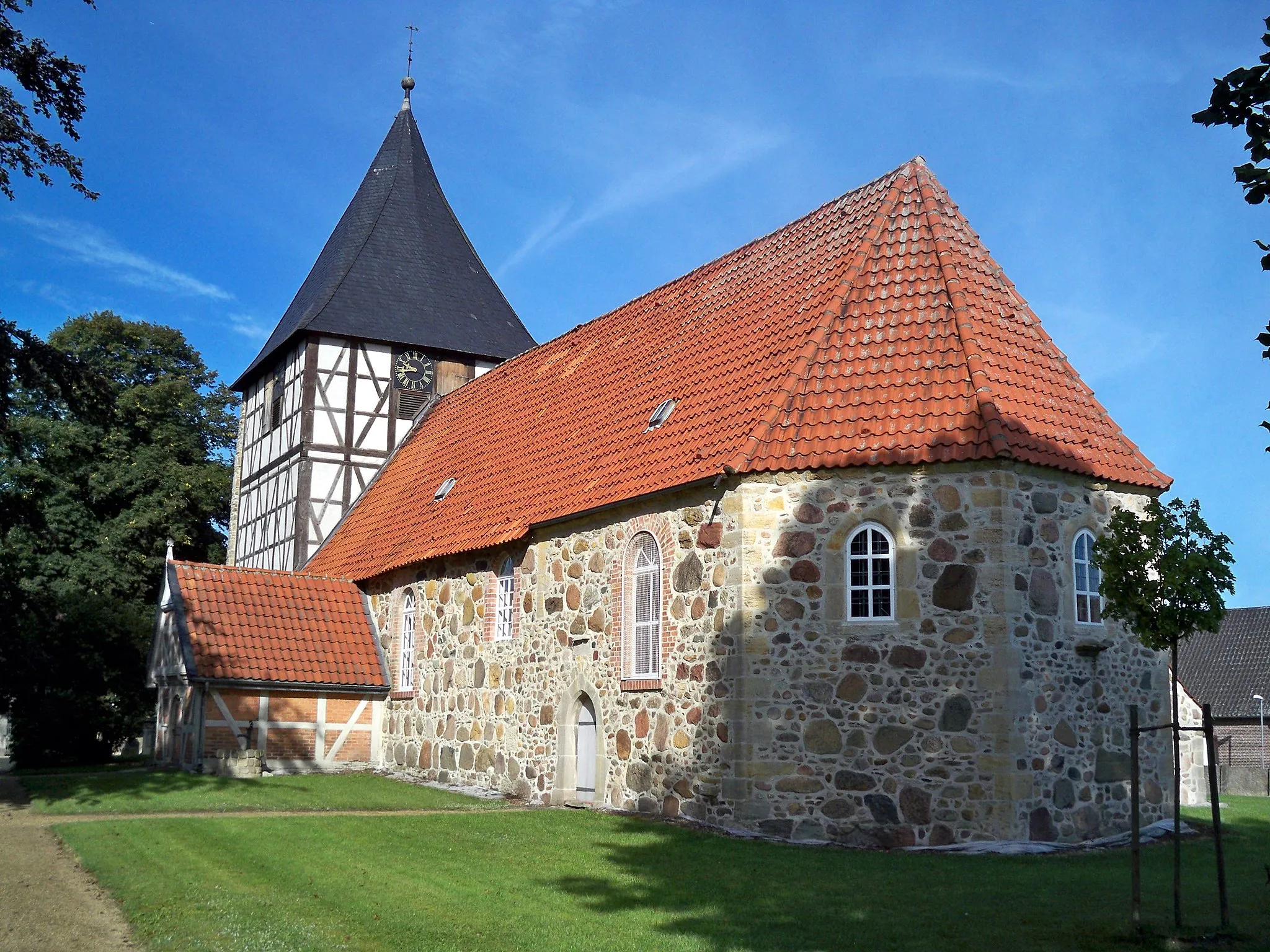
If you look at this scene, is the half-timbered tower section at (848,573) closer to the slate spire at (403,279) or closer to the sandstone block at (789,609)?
the sandstone block at (789,609)

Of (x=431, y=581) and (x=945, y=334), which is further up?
(x=945, y=334)

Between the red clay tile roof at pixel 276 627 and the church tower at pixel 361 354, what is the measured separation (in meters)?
4.85

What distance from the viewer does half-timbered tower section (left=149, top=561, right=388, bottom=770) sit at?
2009cm

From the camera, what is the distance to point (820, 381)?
1430 cm

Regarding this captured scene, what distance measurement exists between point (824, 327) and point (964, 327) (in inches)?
67.2

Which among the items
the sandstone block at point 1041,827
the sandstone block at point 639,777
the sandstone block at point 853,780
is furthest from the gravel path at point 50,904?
the sandstone block at point 1041,827

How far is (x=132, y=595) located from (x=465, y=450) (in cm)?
1534

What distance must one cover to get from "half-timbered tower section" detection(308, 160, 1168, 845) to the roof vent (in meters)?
0.04

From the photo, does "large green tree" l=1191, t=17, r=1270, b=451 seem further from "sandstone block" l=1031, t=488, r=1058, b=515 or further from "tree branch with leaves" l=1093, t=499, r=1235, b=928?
"sandstone block" l=1031, t=488, r=1058, b=515

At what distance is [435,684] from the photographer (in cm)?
2033

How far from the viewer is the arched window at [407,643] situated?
70.6ft

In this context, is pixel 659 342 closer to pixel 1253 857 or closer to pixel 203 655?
pixel 203 655

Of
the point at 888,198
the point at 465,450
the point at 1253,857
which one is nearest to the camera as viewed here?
the point at 1253,857

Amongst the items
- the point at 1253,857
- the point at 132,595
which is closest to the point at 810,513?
the point at 1253,857
